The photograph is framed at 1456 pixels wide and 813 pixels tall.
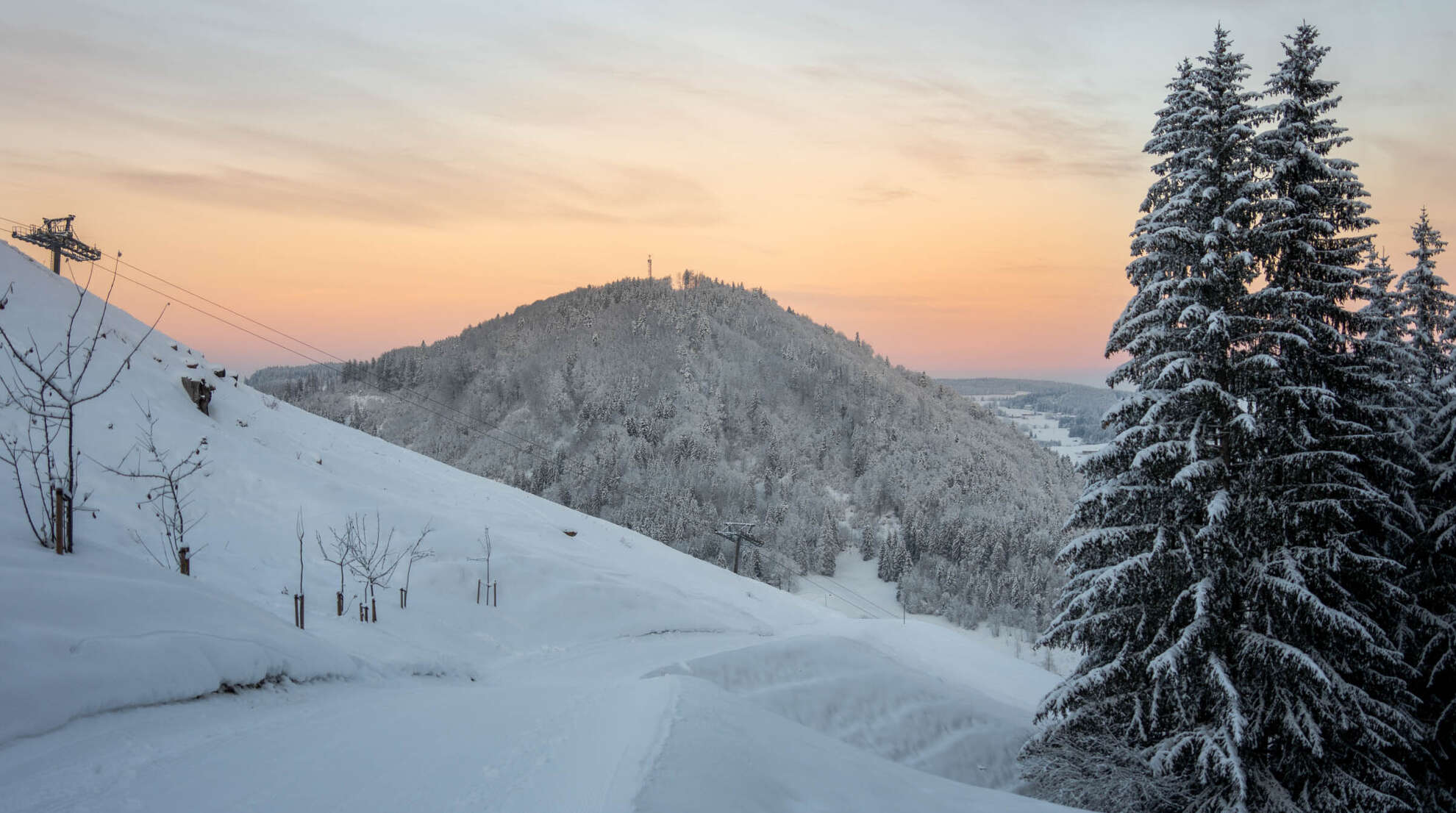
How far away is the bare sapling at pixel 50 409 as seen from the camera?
26.9 feet

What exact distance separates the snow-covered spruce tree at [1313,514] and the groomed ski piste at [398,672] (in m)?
5.86

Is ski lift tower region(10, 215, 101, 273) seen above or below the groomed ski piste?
above

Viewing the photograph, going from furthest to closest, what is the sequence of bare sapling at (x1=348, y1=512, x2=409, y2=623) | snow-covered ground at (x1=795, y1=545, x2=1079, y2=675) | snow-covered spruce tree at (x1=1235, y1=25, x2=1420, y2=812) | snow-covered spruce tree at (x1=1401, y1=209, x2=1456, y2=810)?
snow-covered ground at (x1=795, y1=545, x2=1079, y2=675) → bare sapling at (x1=348, y1=512, x2=409, y2=623) → snow-covered spruce tree at (x1=1401, y1=209, x2=1456, y2=810) → snow-covered spruce tree at (x1=1235, y1=25, x2=1420, y2=812)

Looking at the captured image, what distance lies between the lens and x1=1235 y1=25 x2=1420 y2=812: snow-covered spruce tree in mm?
10359

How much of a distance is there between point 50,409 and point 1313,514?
91.9 feet

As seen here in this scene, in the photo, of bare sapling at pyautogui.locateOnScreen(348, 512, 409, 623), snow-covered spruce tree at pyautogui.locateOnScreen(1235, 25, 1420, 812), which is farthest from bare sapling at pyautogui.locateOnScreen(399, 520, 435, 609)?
snow-covered spruce tree at pyautogui.locateOnScreen(1235, 25, 1420, 812)

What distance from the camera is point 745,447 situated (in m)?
157

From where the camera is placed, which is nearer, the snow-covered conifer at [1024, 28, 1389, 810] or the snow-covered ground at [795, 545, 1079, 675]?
the snow-covered conifer at [1024, 28, 1389, 810]

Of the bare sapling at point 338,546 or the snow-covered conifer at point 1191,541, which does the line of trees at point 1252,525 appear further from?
the bare sapling at point 338,546

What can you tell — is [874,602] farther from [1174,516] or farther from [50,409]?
[50,409]

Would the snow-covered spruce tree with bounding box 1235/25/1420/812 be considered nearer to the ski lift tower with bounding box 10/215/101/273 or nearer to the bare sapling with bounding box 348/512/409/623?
the bare sapling with bounding box 348/512/409/623

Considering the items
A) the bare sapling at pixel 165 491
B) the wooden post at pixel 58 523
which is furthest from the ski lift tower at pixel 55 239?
the wooden post at pixel 58 523

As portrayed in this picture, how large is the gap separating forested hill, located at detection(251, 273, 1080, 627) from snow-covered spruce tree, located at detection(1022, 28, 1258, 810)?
70.5 meters

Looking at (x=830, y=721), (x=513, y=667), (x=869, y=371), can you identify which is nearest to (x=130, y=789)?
(x=513, y=667)
